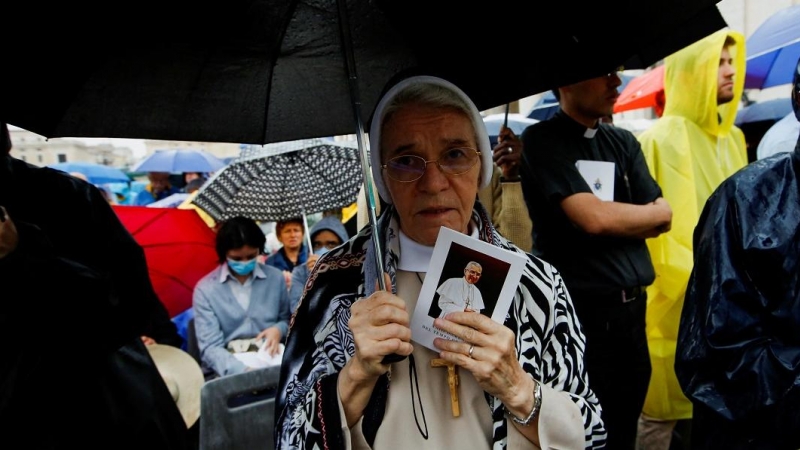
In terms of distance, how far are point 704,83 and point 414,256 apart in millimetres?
2718

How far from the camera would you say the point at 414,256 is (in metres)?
1.53

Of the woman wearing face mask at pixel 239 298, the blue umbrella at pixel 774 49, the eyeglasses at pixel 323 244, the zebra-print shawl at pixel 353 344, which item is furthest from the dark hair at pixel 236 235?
the blue umbrella at pixel 774 49

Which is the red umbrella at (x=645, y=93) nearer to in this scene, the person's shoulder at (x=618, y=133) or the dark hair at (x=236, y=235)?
the person's shoulder at (x=618, y=133)

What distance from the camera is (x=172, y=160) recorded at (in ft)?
42.1

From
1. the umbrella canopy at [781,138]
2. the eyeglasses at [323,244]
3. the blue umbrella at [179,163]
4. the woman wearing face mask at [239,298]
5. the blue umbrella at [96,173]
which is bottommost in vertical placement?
the woman wearing face mask at [239,298]

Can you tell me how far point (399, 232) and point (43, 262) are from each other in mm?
1071

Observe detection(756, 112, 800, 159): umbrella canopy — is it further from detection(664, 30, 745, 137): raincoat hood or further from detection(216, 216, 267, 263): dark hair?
detection(216, 216, 267, 263): dark hair

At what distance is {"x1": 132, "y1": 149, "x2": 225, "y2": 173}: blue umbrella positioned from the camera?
12477 mm

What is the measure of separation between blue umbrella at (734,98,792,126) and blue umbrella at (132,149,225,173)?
9.90m

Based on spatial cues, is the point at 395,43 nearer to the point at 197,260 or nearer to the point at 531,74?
the point at 531,74

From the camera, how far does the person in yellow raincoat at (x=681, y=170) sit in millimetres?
3320

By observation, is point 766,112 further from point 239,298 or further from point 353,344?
point 353,344

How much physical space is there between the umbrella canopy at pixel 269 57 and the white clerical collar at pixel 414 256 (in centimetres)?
46

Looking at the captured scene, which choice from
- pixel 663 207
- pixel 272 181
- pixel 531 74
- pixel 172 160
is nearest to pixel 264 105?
pixel 531 74
